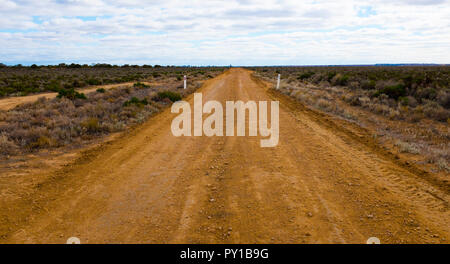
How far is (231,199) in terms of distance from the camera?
426 centimetres

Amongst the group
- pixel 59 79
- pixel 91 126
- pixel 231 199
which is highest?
pixel 59 79

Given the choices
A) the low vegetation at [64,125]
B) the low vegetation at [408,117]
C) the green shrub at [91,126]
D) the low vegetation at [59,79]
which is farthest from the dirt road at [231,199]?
the low vegetation at [59,79]

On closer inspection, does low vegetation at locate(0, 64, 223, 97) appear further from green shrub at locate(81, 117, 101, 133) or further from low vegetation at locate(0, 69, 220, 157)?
green shrub at locate(81, 117, 101, 133)

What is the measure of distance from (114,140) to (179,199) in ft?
13.5

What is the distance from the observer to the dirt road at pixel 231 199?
3.40 meters

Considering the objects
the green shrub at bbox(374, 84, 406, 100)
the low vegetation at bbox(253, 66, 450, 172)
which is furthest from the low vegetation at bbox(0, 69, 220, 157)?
the green shrub at bbox(374, 84, 406, 100)

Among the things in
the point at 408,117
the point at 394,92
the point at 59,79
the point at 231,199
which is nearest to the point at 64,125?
the point at 231,199

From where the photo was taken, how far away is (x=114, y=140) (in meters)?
7.54

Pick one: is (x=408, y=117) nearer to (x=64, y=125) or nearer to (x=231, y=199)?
(x=231, y=199)

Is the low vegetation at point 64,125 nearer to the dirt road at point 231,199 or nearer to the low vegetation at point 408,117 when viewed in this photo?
the dirt road at point 231,199

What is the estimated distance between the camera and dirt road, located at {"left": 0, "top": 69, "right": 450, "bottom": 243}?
3.40 metres

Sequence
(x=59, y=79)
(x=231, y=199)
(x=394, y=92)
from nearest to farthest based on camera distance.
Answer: (x=231, y=199) → (x=394, y=92) → (x=59, y=79)
